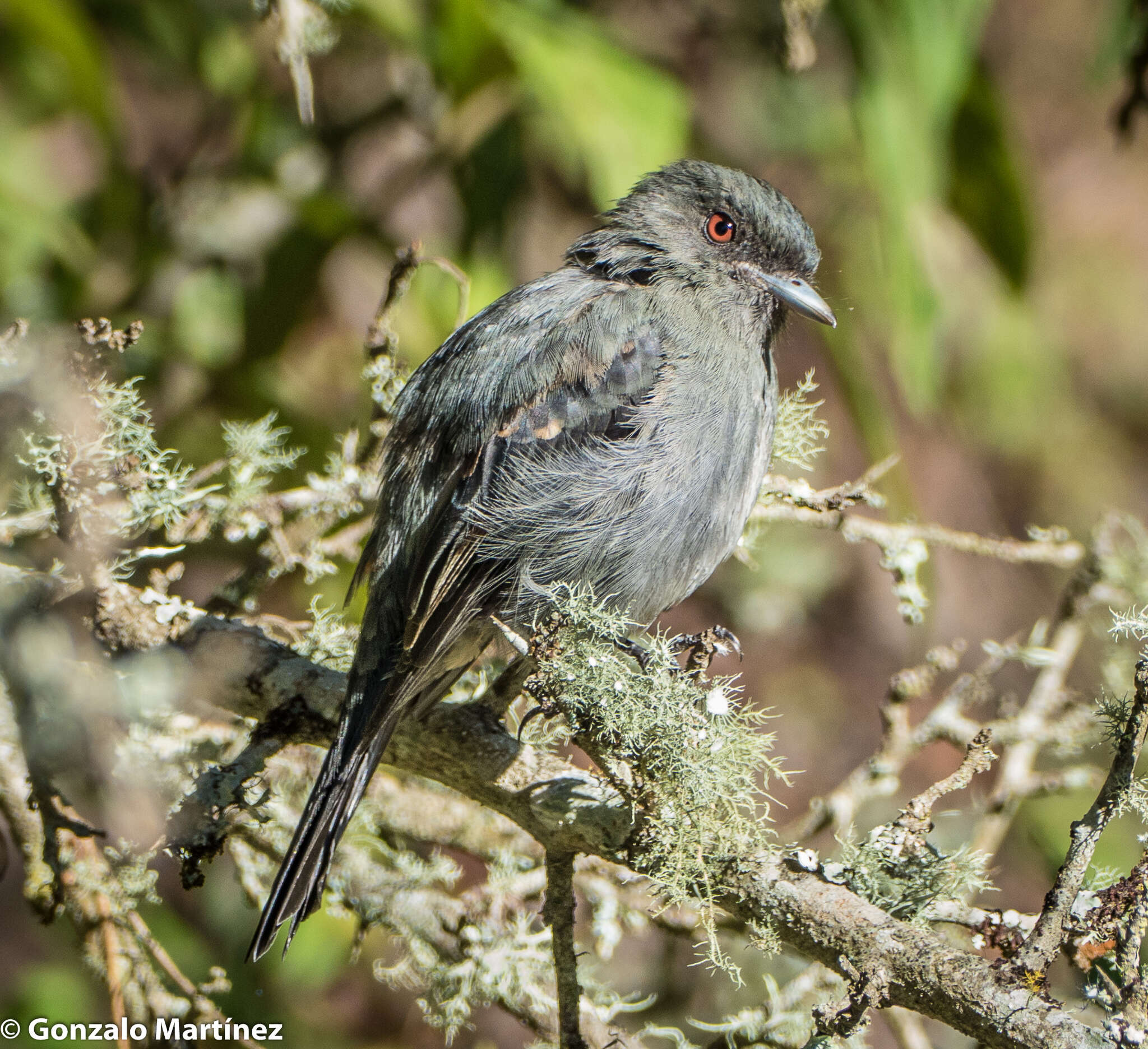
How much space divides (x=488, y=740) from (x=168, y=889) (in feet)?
9.04

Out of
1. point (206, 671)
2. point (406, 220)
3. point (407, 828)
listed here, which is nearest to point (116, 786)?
point (206, 671)

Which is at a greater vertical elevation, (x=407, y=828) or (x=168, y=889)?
(x=168, y=889)

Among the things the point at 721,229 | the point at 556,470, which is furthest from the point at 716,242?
the point at 556,470

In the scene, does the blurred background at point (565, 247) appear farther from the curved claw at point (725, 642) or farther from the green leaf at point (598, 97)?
the curved claw at point (725, 642)

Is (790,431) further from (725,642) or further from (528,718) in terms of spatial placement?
(528,718)

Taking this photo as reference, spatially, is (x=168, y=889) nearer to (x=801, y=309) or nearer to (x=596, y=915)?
(x=596, y=915)

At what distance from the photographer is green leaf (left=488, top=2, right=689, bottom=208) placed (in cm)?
330

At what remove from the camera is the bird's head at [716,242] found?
3057 mm

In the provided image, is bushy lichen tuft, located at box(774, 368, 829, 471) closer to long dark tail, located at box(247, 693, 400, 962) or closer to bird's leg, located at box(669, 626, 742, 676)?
bird's leg, located at box(669, 626, 742, 676)

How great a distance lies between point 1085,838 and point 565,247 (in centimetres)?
462

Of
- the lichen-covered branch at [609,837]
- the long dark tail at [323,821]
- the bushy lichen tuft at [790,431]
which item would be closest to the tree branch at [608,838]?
the lichen-covered branch at [609,837]

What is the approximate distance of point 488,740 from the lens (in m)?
2.38

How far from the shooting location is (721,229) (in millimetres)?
3127

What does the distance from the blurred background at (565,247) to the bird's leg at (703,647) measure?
0.46 meters
